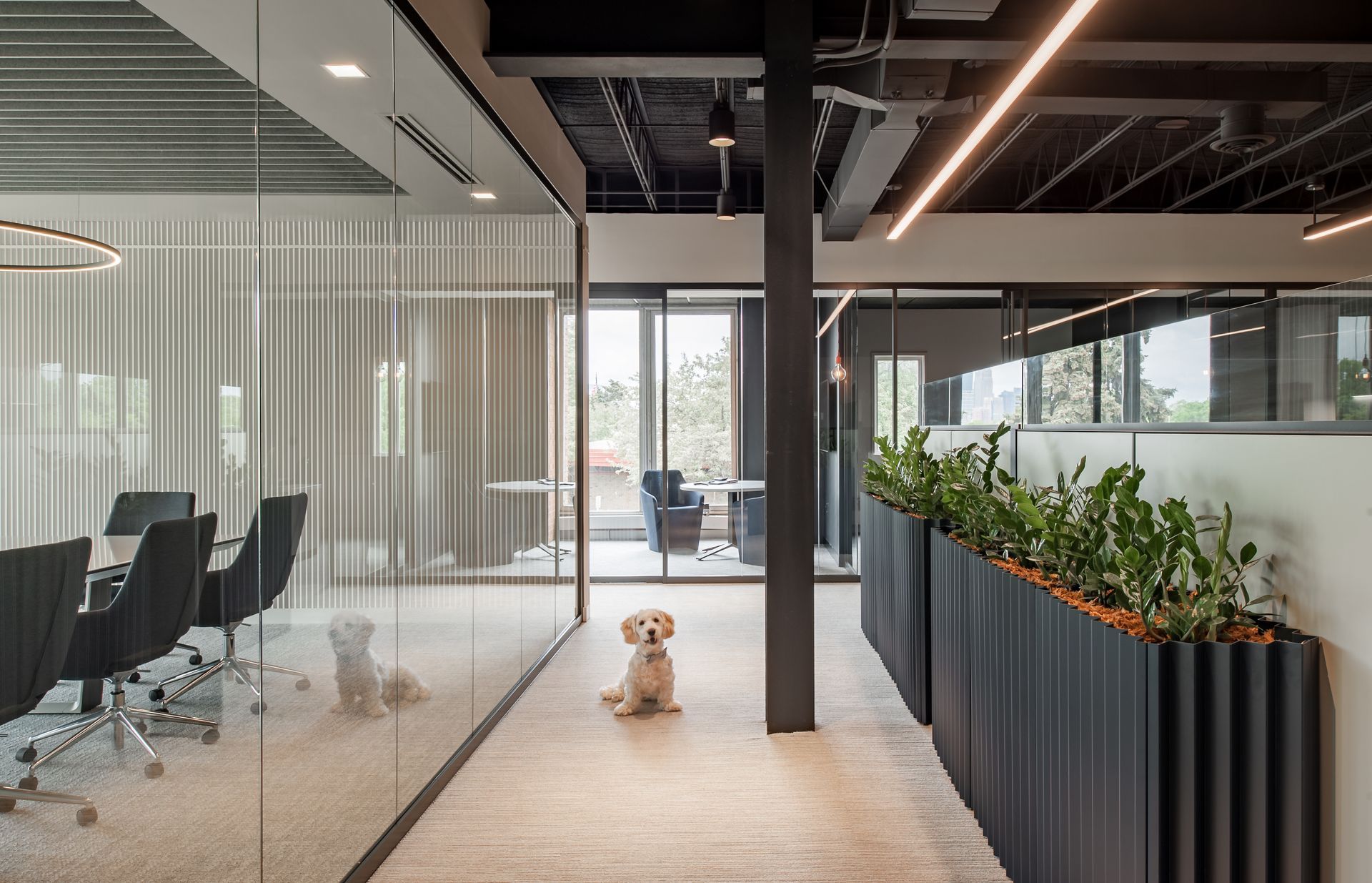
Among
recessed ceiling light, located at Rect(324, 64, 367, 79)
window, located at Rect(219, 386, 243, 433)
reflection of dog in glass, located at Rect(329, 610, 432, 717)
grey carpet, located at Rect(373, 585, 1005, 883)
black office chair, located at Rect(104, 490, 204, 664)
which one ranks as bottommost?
grey carpet, located at Rect(373, 585, 1005, 883)

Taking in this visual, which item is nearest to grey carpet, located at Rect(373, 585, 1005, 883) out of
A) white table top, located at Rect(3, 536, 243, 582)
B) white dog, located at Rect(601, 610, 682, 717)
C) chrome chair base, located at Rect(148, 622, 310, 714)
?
white dog, located at Rect(601, 610, 682, 717)

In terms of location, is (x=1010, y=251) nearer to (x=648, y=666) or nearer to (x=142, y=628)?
(x=648, y=666)

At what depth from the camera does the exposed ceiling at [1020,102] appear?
3473 millimetres

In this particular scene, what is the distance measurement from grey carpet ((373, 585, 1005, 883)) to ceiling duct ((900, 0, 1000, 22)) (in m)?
3.08

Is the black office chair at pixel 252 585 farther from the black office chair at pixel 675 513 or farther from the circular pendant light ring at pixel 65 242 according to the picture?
the black office chair at pixel 675 513

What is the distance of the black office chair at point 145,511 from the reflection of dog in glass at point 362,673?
62 centimetres

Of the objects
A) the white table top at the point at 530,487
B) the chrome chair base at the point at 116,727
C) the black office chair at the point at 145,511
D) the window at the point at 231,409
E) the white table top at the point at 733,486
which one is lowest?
the chrome chair base at the point at 116,727

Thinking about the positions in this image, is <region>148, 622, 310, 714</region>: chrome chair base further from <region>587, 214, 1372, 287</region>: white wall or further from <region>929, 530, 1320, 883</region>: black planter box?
<region>587, 214, 1372, 287</region>: white wall

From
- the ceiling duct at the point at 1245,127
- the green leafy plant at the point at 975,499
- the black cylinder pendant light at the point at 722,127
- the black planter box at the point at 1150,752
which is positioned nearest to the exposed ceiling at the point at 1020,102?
the ceiling duct at the point at 1245,127

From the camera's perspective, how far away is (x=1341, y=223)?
594 centimetres

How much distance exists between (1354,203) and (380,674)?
9.26 m

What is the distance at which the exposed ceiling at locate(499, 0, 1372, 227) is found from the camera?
347 cm

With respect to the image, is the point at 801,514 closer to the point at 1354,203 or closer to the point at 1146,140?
the point at 1146,140

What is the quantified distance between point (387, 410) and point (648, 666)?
1.85m
